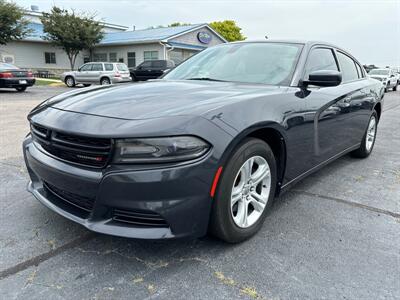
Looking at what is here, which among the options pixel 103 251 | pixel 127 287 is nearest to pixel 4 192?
pixel 103 251

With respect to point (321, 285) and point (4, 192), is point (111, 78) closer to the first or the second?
point (4, 192)

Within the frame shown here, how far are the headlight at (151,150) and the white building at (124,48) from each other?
26.2 meters

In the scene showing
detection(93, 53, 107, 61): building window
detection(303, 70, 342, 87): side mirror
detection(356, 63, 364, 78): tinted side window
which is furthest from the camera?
detection(93, 53, 107, 61): building window

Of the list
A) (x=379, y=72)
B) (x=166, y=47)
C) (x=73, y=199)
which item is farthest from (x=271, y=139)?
(x=379, y=72)

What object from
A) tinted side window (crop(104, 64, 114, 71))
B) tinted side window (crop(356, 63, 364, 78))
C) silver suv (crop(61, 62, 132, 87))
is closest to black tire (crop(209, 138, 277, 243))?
tinted side window (crop(356, 63, 364, 78))

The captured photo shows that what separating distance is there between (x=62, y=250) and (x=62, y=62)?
106 ft

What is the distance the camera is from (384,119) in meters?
Answer: 9.69

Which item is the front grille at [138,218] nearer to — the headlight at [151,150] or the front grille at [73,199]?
the front grille at [73,199]

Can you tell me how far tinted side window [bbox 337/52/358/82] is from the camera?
423 centimetres

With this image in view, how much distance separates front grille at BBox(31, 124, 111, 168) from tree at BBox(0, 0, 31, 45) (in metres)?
23.6

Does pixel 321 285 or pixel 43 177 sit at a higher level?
pixel 43 177

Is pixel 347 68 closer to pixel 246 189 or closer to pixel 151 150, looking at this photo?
pixel 246 189

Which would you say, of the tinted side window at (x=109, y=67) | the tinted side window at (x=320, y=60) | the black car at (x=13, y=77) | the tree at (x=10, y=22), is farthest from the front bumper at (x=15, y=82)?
the tinted side window at (x=320, y=60)

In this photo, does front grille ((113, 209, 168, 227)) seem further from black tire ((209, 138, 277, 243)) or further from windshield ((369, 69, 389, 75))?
windshield ((369, 69, 389, 75))
